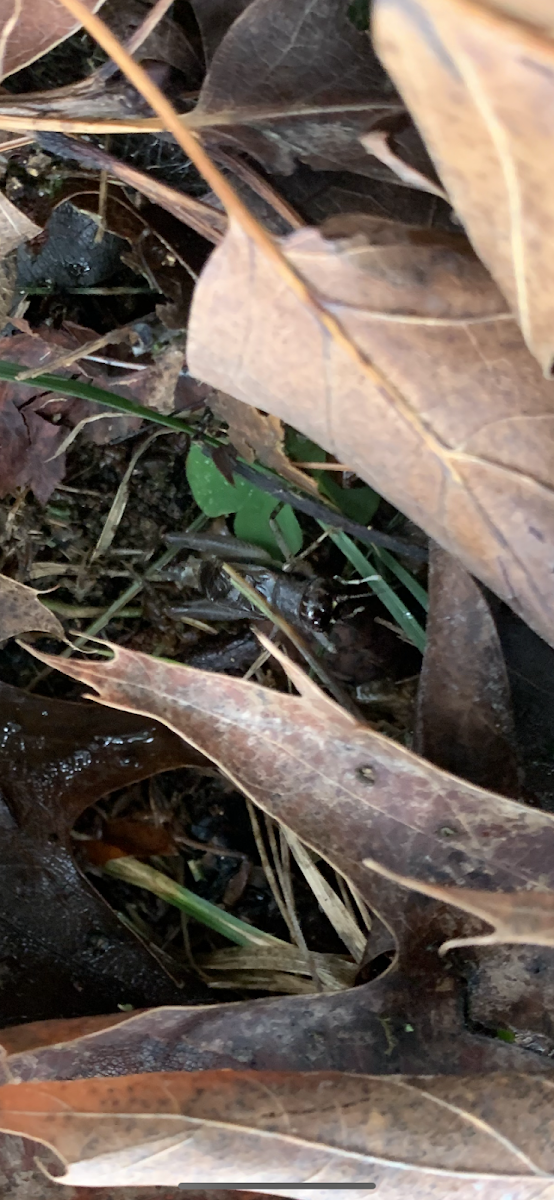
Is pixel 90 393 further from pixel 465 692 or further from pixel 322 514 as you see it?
pixel 465 692

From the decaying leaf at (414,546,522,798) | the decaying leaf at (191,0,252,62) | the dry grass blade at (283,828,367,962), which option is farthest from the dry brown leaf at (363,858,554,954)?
the decaying leaf at (191,0,252,62)

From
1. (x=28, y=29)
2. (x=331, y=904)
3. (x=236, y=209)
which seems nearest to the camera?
(x=236, y=209)

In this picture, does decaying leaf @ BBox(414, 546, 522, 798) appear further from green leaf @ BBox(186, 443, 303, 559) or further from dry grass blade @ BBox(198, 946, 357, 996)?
dry grass blade @ BBox(198, 946, 357, 996)

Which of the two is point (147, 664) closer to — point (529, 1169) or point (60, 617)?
point (60, 617)

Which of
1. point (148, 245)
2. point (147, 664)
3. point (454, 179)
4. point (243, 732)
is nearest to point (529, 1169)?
point (243, 732)

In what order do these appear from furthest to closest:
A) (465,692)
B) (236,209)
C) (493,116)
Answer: (465,692)
(236,209)
(493,116)

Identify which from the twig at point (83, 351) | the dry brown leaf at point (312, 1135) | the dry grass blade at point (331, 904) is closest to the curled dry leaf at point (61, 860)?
the dry grass blade at point (331, 904)

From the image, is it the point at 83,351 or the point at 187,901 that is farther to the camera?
the point at 187,901

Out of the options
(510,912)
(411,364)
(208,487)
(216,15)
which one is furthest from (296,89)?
(510,912)
